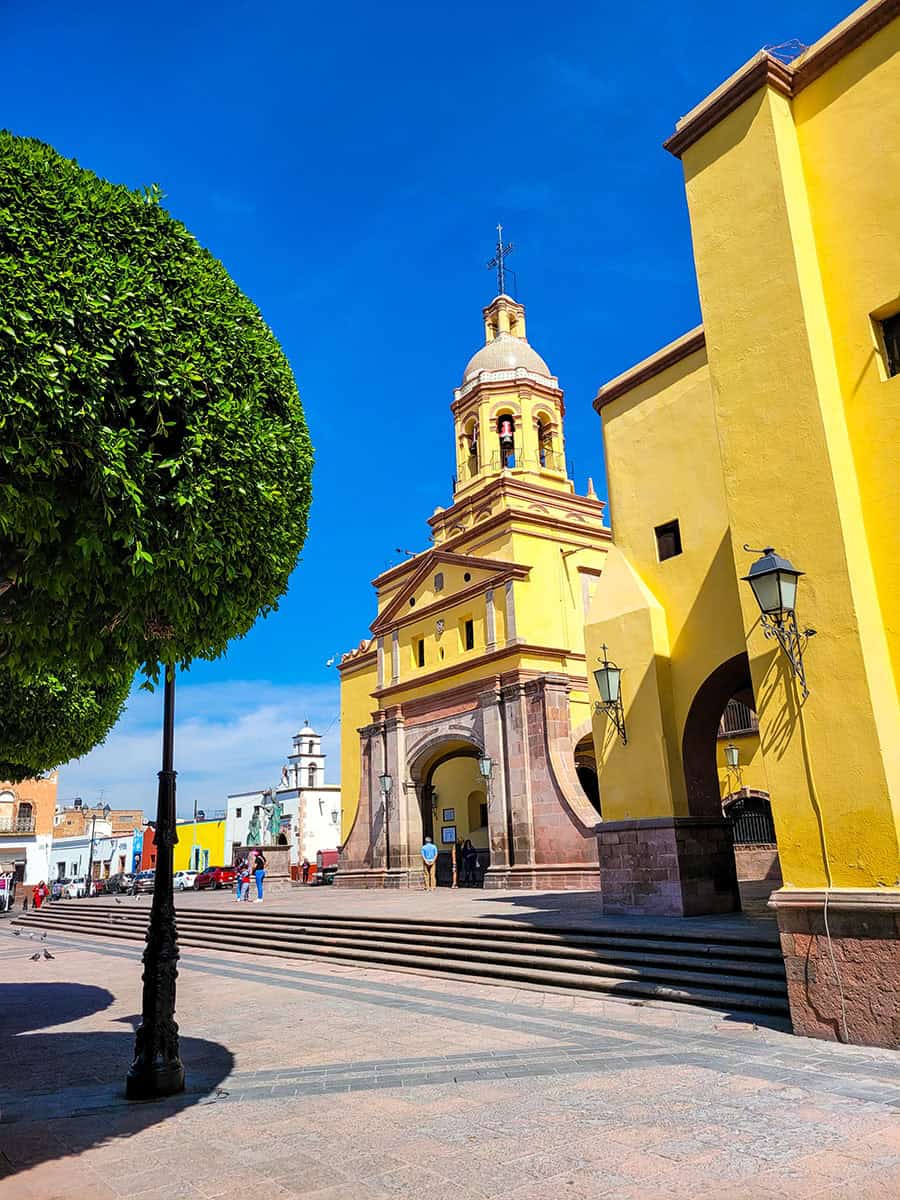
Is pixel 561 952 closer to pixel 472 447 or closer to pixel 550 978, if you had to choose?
pixel 550 978

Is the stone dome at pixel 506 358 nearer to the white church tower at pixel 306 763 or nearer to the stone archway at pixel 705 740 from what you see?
the stone archway at pixel 705 740

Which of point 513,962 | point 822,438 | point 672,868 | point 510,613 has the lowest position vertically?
point 513,962

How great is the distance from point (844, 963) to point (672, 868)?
16.0 feet

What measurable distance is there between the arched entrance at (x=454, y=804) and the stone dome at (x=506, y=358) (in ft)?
44.1

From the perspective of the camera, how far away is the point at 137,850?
63.8 m

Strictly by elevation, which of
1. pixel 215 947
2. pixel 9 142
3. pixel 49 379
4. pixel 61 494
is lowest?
pixel 215 947

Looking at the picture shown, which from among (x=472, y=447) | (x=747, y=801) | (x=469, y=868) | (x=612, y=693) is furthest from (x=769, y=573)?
(x=472, y=447)

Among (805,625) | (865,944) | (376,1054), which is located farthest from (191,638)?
(865,944)

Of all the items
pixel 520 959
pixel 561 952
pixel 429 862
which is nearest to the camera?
pixel 561 952

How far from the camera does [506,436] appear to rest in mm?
29297

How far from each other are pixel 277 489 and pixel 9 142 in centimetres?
243

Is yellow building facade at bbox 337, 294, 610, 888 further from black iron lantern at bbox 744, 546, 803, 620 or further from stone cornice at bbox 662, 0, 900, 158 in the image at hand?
stone cornice at bbox 662, 0, 900, 158

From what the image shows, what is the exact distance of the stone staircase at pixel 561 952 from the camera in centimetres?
825

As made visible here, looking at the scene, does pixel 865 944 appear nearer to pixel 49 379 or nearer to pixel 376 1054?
pixel 376 1054
